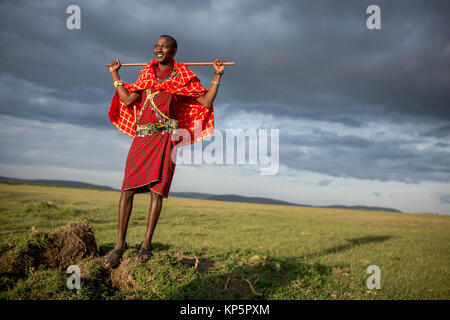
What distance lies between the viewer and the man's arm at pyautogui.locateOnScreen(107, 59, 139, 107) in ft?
17.2

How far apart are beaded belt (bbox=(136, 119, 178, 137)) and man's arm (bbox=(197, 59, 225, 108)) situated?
0.65 meters

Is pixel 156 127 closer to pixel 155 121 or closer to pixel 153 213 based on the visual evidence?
pixel 155 121

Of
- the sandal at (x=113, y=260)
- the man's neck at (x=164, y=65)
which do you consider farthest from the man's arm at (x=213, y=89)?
the sandal at (x=113, y=260)

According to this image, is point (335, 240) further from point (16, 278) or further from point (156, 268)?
point (16, 278)

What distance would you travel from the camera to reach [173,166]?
5160mm

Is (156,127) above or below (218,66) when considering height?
below

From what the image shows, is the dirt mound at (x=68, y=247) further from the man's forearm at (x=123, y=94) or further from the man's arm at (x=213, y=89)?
the man's arm at (x=213, y=89)

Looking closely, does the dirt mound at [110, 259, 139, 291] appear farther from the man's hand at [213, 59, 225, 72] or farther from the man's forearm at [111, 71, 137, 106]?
the man's hand at [213, 59, 225, 72]

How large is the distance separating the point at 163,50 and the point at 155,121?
1243 mm

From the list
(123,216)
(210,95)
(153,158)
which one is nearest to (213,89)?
(210,95)

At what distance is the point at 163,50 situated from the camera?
200 inches

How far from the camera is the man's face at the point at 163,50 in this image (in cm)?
508

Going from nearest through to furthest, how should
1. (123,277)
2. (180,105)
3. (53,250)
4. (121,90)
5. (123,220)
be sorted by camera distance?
(123,277)
(123,220)
(53,250)
(121,90)
(180,105)
